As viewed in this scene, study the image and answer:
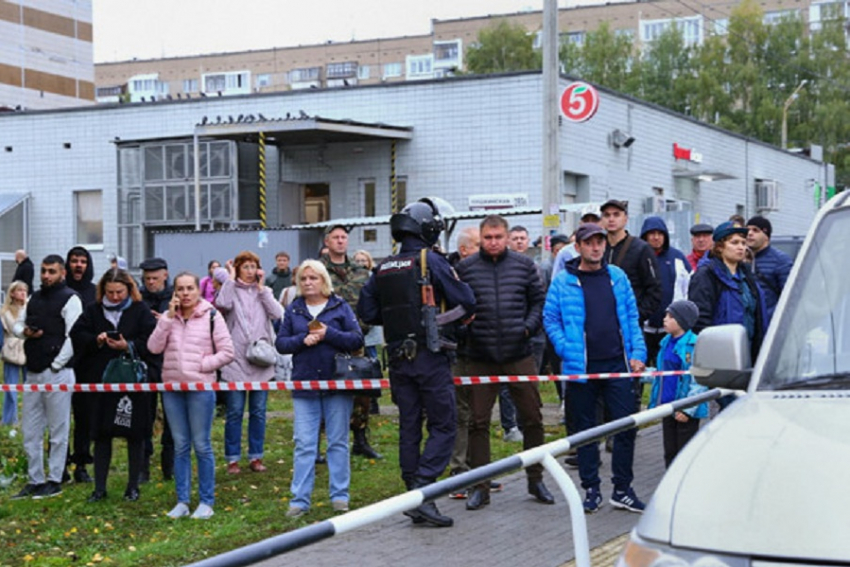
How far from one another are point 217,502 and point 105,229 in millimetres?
25674

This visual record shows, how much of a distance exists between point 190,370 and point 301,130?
20.2 meters

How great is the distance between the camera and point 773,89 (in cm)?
7206

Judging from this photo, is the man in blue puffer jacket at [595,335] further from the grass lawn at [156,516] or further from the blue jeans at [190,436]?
the blue jeans at [190,436]

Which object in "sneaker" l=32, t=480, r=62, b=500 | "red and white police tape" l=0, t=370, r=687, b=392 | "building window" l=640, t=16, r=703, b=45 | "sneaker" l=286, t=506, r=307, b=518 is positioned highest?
"building window" l=640, t=16, r=703, b=45

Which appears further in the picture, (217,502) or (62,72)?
(62,72)

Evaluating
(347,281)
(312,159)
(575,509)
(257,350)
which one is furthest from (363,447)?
(312,159)

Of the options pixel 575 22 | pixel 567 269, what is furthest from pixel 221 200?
pixel 575 22

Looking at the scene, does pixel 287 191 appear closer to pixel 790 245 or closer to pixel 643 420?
pixel 790 245

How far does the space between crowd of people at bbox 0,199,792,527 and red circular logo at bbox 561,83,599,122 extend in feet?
50.1

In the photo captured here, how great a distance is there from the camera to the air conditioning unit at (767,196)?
42469 mm

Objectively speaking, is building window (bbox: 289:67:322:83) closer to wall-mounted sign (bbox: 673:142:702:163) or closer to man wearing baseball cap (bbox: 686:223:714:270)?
wall-mounted sign (bbox: 673:142:702:163)

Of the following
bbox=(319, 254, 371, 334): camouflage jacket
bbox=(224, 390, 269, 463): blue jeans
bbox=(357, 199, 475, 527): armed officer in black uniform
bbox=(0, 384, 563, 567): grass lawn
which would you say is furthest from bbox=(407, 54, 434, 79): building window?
bbox=(357, 199, 475, 527): armed officer in black uniform

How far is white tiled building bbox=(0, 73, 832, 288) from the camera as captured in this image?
30203mm

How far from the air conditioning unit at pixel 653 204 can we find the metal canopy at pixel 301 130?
672cm
